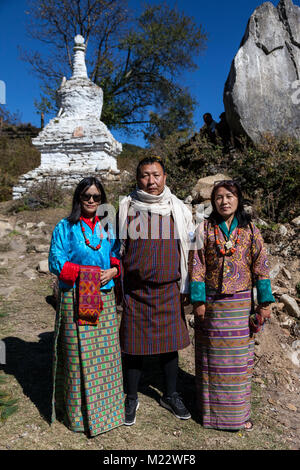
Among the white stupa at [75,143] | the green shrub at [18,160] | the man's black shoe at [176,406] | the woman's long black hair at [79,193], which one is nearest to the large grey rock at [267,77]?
the white stupa at [75,143]

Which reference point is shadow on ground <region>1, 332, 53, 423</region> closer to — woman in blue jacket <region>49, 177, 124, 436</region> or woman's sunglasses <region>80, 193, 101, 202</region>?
woman in blue jacket <region>49, 177, 124, 436</region>

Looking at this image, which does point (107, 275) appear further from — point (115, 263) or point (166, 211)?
point (166, 211)

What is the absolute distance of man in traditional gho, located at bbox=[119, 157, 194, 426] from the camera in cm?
249

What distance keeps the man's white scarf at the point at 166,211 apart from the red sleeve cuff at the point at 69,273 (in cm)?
43

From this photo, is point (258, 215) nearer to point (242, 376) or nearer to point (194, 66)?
point (242, 376)

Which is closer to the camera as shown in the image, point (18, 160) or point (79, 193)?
point (79, 193)

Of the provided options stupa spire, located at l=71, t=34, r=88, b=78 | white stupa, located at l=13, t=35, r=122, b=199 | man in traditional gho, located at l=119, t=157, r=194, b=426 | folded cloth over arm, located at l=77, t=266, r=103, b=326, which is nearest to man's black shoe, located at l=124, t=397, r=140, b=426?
man in traditional gho, located at l=119, t=157, r=194, b=426

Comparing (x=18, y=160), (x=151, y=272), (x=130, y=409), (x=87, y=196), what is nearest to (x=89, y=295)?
(x=151, y=272)

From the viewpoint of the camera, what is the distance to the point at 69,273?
2.30m

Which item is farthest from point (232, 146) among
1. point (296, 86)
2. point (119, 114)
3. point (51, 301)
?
point (119, 114)

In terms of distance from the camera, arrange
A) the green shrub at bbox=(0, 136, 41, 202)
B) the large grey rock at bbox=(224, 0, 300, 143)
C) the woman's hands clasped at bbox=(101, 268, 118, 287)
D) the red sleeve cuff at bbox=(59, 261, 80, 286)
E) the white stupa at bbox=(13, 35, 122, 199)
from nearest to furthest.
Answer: the red sleeve cuff at bbox=(59, 261, 80, 286) → the woman's hands clasped at bbox=(101, 268, 118, 287) → the large grey rock at bbox=(224, 0, 300, 143) → the white stupa at bbox=(13, 35, 122, 199) → the green shrub at bbox=(0, 136, 41, 202)

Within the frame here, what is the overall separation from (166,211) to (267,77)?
6.34 metres

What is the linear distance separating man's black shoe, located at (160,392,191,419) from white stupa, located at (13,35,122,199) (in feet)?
21.8

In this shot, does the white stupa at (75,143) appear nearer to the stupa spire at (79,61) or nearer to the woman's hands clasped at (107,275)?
the stupa spire at (79,61)
